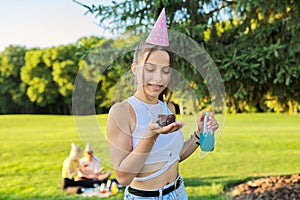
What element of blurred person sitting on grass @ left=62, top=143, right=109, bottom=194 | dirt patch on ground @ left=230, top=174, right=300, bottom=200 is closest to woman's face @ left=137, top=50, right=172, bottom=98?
dirt patch on ground @ left=230, top=174, right=300, bottom=200

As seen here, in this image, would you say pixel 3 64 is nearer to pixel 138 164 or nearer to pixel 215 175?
pixel 215 175

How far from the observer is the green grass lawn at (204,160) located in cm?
488

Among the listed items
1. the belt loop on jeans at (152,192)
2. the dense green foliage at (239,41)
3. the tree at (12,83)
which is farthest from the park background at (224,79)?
the tree at (12,83)

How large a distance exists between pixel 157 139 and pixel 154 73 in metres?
0.21

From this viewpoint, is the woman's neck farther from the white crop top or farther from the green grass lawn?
the green grass lawn

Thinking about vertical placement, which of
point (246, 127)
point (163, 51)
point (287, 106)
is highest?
point (163, 51)

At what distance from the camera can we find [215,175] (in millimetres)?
5719

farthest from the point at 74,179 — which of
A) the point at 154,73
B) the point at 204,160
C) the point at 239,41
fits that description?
the point at 154,73

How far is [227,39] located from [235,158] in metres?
3.57

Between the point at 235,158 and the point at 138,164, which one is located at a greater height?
the point at 138,164

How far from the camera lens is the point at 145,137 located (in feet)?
3.85

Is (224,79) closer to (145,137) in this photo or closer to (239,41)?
(239,41)

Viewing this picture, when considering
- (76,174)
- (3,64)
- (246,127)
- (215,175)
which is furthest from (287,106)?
(3,64)

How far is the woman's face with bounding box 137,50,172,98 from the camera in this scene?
4.13 ft
